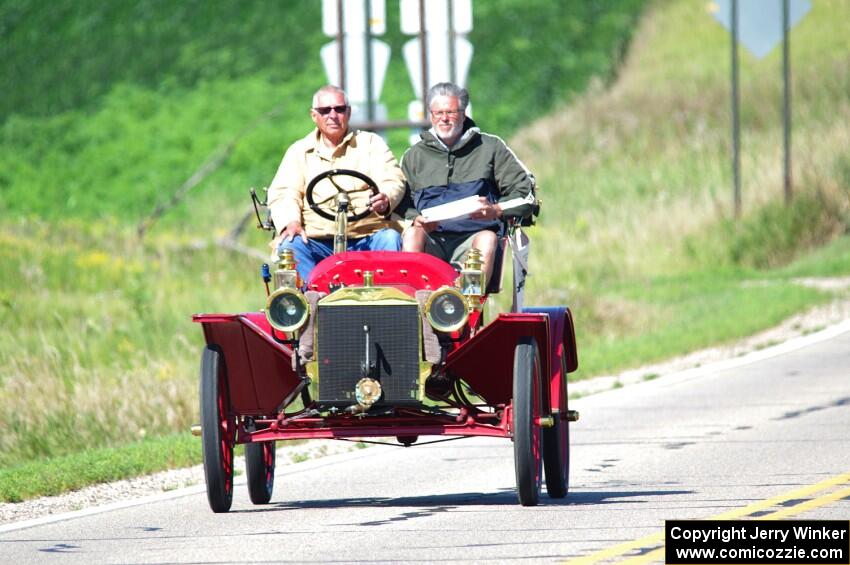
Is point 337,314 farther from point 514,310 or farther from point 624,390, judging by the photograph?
point 624,390

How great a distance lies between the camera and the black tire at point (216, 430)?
9789 millimetres

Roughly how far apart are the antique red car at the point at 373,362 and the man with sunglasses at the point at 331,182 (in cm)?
68

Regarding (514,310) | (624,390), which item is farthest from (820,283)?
(514,310)

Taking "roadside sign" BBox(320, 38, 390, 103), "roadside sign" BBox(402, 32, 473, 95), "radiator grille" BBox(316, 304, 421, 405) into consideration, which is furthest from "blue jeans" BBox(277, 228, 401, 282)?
"roadside sign" BBox(320, 38, 390, 103)

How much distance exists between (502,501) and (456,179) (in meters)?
1.96

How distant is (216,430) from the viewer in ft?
32.1

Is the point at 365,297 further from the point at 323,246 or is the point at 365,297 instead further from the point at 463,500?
the point at 463,500

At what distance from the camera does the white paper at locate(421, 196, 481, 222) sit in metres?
10.8

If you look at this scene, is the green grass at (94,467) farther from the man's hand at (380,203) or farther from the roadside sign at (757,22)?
the roadside sign at (757,22)

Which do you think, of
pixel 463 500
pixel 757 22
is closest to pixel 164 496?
pixel 463 500

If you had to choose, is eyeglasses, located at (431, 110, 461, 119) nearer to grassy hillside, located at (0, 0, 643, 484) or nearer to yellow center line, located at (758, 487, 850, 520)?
yellow center line, located at (758, 487, 850, 520)

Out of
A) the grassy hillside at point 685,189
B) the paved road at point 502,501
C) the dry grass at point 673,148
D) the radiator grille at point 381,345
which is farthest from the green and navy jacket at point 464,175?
the dry grass at point 673,148

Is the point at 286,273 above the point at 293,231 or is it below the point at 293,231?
below

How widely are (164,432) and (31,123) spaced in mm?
34173
